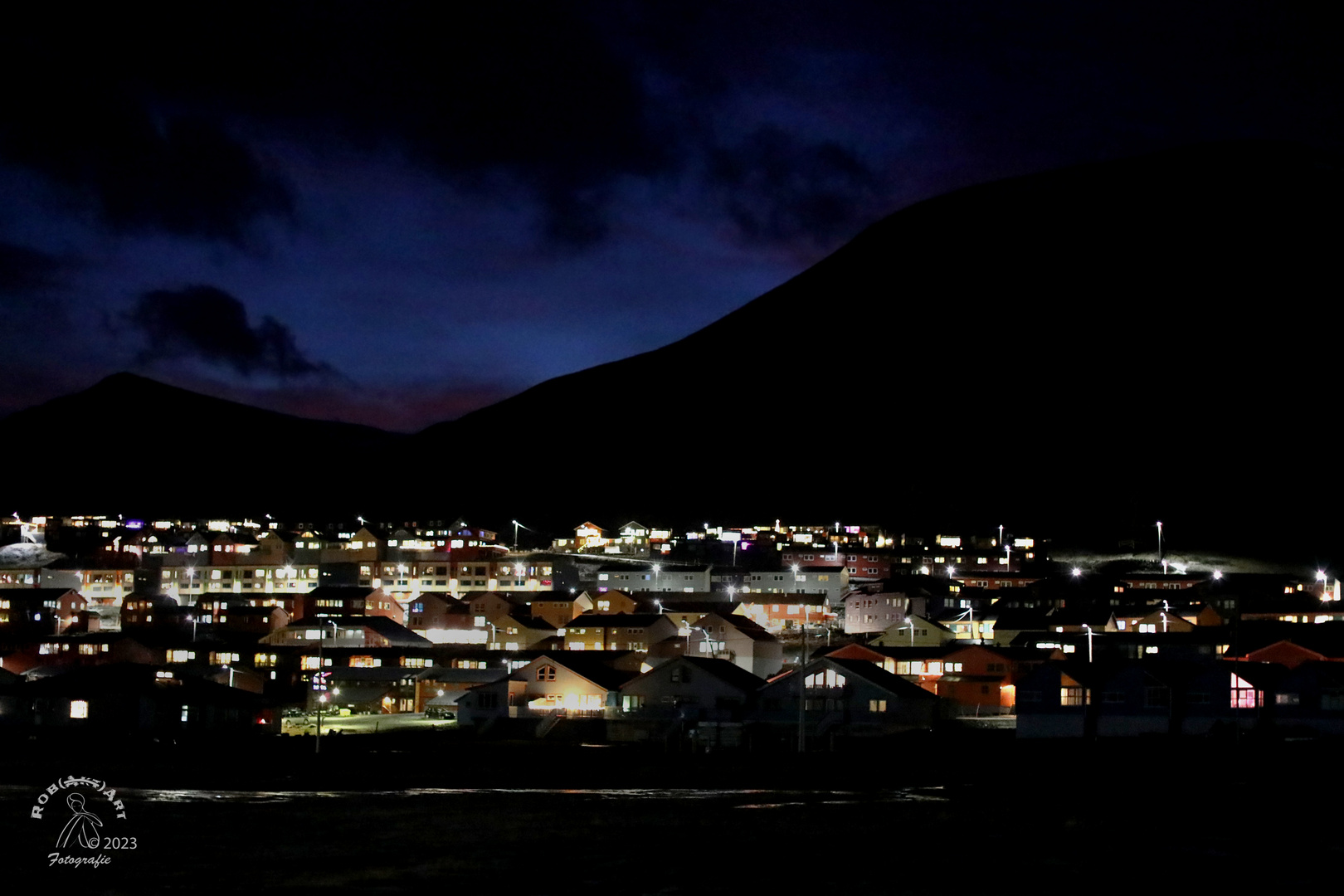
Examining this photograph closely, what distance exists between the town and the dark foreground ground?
9.60 feet

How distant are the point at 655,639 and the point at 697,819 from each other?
29.3m

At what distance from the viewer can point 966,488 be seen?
143875mm

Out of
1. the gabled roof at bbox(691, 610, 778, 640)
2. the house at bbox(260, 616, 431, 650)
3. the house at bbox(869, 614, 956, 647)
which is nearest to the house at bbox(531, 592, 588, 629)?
the house at bbox(260, 616, 431, 650)

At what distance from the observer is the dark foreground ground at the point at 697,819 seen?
20.2 meters

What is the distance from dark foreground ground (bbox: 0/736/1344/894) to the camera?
2016 centimetres

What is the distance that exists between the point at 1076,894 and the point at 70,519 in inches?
4932

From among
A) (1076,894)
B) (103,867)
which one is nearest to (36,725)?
(103,867)

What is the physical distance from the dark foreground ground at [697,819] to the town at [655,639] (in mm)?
2925

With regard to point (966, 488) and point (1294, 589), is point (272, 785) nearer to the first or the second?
point (1294, 589)

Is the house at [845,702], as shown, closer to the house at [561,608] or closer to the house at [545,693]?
the house at [545,693]

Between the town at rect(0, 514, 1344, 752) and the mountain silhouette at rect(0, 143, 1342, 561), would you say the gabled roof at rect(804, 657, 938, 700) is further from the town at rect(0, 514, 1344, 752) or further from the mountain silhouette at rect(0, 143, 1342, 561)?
the mountain silhouette at rect(0, 143, 1342, 561)

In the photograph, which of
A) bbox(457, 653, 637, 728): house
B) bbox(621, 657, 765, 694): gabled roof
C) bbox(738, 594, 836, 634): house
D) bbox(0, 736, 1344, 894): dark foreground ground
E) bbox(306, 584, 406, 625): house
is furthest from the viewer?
bbox(738, 594, 836, 634): house

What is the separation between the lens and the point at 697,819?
2448cm

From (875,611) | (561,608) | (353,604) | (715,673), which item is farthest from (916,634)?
(353,604)
